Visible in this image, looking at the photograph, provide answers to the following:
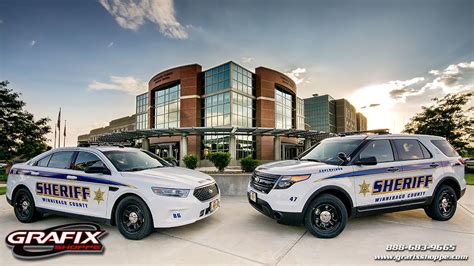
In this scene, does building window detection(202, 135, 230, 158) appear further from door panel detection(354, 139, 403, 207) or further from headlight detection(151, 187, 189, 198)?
headlight detection(151, 187, 189, 198)

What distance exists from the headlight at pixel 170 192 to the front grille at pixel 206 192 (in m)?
0.22

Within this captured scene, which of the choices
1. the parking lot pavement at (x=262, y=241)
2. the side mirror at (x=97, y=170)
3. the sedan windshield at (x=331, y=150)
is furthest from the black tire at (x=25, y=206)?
the sedan windshield at (x=331, y=150)

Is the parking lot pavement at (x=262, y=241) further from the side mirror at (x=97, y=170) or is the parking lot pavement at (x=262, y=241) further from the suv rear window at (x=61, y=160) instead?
the suv rear window at (x=61, y=160)

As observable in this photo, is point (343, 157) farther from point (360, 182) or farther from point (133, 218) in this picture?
point (133, 218)

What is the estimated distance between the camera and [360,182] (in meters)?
4.08

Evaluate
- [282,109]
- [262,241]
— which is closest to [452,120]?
[282,109]

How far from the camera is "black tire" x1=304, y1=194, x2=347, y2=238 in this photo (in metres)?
3.83

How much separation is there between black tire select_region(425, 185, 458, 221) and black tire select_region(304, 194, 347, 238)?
2.55 m

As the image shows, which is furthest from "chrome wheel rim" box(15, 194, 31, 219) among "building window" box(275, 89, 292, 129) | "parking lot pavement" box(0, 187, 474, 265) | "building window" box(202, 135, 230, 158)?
"building window" box(275, 89, 292, 129)

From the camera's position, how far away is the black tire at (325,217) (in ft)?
12.6

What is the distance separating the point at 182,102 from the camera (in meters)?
33.2

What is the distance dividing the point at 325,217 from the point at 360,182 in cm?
95

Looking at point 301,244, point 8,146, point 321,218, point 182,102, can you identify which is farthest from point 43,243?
point 182,102

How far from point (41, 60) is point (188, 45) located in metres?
7.98
